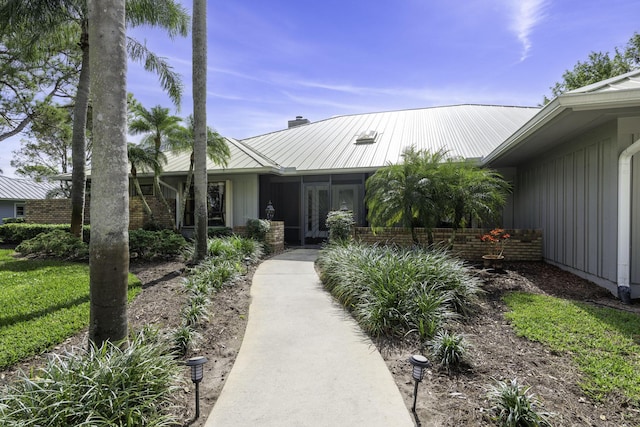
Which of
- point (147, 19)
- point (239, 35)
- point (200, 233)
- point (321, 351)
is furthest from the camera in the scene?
point (147, 19)

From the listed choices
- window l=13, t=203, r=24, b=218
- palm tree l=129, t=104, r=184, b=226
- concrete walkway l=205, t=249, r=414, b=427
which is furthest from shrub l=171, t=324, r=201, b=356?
window l=13, t=203, r=24, b=218

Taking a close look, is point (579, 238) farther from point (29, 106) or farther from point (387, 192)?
point (29, 106)

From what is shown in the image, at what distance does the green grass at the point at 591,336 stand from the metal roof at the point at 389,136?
6.83 m

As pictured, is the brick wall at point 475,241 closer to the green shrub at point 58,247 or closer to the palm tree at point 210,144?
the palm tree at point 210,144

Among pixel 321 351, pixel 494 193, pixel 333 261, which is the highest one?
pixel 494 193

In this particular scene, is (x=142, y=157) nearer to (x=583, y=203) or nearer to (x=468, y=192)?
(x=468, y=192)

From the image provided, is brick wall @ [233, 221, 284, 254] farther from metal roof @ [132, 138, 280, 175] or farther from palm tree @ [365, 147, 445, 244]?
palm tree @ [365, 147, 445, 244]

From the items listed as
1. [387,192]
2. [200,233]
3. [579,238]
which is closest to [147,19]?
[200,233]

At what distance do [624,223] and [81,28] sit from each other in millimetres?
13503

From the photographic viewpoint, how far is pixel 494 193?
7.80m

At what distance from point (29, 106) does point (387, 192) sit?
20.6 metres

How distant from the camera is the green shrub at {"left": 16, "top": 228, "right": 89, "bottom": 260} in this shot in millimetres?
8508

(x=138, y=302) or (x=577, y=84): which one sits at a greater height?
(x=577, y=84)

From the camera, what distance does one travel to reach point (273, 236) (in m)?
10.9
